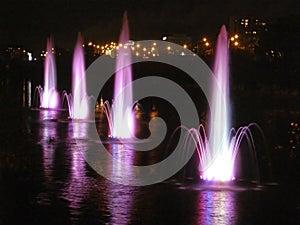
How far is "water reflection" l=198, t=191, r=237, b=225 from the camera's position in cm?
1069

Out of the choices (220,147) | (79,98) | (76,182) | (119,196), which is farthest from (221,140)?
(79,98)

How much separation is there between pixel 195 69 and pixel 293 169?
1808 inches

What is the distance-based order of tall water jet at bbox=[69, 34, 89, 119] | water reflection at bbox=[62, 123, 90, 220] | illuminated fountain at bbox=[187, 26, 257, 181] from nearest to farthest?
water reflection at bbox=[62, 123, 90, 220] → illuminated fountain at bbox=[187, 26, 257, 181] → tall water jet at bbox=[69, 34, 89, 119]

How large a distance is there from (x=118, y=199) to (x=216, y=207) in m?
1.91

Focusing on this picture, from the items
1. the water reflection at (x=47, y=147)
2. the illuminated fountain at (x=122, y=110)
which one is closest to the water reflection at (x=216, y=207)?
the water reflection at (x=47, y=147)

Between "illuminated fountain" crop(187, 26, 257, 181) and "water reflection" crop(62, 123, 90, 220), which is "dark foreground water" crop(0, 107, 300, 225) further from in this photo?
"illuminated fountain" crop(187, 26, 257, 181)

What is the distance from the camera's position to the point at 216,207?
1159 cm

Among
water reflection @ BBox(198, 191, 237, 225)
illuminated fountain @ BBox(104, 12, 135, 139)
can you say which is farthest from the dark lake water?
illuminated fountain @ BBox(104, 12, 135, 139)

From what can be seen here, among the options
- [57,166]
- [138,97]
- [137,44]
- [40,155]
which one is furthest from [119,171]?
[137,44]

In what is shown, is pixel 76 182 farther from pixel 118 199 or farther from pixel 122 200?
pixel 122 200

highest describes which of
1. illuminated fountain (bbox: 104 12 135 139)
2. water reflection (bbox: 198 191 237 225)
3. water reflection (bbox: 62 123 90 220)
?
illuminated fountain (bbox: 104 12 135 139)

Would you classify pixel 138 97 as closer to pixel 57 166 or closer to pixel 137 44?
pixel 57 166

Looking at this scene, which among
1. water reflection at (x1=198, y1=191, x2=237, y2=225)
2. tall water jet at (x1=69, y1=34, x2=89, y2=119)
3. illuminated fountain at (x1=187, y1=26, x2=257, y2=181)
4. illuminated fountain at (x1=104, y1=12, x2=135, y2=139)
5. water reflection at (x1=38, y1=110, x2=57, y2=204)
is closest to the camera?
water reflection at (x1=198, y1=191, x2=237, y2=225)

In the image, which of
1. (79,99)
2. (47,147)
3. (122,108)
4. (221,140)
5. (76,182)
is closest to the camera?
(76,182)
